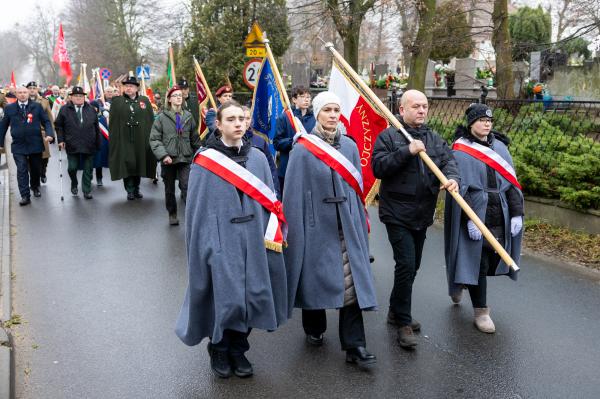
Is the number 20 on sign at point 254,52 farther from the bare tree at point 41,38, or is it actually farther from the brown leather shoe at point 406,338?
the bare tree at point 41,38

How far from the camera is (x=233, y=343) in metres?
4.55

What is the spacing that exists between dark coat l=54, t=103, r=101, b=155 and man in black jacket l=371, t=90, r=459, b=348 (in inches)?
309

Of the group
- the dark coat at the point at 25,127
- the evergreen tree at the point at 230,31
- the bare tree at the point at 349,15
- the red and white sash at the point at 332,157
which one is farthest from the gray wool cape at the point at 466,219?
the evergreen tree at the point at 230,31

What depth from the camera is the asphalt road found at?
4.43 metres

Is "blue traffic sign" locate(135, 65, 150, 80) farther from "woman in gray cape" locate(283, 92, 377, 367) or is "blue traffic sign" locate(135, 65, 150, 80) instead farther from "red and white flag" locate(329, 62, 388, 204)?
"woman in gray cape" locate(283, 92, 377, 367)

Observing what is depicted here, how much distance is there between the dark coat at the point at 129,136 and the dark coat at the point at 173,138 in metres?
2.27

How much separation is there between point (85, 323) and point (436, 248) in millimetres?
4257

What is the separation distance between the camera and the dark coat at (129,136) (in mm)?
11570

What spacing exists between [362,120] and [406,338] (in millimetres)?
1895

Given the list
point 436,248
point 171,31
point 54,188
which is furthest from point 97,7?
point 436,248

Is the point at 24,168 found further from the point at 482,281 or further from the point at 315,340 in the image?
the point at 482,281

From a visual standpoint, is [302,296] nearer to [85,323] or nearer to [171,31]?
[85,323]

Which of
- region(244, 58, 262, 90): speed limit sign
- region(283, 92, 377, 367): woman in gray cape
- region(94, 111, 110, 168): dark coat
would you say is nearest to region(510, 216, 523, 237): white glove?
region(283, 92, 377, 367): woman in gray cape

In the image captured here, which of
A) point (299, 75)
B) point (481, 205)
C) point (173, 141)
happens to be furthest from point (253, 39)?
point (299, 75)
